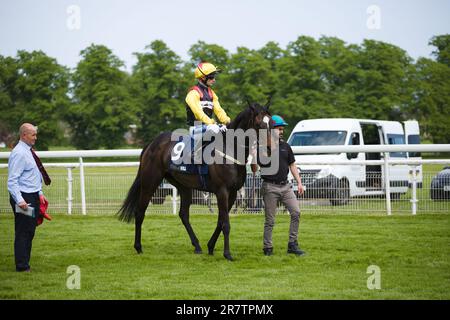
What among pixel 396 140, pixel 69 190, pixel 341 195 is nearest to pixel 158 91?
pixel 396 140

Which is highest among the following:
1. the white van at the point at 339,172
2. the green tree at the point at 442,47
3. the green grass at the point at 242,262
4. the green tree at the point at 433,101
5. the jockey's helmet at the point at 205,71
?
the green tree at the point at 442,47

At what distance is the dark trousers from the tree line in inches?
1493

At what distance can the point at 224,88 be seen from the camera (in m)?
46.1

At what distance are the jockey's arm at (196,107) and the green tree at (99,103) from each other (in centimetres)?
3918

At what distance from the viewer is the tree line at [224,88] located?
148 ft

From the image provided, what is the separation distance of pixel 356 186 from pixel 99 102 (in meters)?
36.9

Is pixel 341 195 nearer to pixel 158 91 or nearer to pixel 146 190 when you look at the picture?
pixel 146 190

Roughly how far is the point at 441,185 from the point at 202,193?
16.1 feet

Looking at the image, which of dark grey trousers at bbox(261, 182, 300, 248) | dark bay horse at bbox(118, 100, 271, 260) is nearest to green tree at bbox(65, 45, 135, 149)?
dark bay horse at bbox(118, 100, 271, 260)

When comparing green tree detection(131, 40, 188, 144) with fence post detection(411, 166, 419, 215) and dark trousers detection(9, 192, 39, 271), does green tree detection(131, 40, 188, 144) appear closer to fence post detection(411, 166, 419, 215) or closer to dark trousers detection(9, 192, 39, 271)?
fence post detection(411, 166, 419, 215)

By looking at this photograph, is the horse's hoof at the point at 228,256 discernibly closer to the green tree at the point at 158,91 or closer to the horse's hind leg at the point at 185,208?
the horse's hind leg at the point at 185,208

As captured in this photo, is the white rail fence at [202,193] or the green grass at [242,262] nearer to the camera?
the green grass at [242,262]

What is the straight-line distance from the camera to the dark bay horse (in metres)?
7.52

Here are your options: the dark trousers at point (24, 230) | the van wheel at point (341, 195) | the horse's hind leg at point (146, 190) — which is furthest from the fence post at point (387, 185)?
the dark trousers at point (24, 230)
